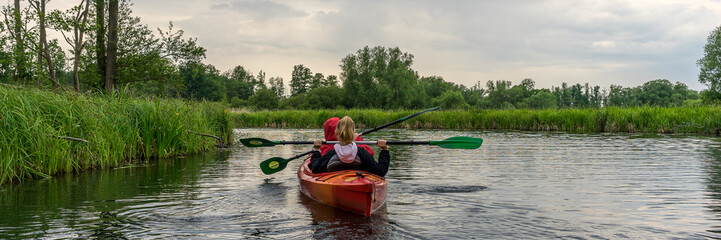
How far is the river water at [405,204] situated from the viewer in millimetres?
5312

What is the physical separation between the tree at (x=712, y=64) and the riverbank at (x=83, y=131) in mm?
62984

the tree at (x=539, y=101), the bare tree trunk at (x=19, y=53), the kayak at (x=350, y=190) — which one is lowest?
the kayak at (x=350, y=190)

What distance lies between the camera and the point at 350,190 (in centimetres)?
586

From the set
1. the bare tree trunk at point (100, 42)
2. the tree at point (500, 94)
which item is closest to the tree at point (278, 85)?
the tree at point (500, 94)

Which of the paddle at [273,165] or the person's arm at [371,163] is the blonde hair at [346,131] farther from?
the paddle at [273,165]

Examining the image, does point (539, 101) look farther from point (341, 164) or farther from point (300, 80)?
point (341, 164)

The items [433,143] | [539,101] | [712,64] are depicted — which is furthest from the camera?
[539,101]

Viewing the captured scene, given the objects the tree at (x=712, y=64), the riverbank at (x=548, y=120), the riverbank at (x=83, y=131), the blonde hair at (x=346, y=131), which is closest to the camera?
the blonde hair at (x=346, y=131)

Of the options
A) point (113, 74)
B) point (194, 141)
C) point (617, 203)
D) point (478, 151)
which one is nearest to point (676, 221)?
point (617, 203)

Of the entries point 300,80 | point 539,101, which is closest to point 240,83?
point 300,80

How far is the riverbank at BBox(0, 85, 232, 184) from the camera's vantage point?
7.78 metres

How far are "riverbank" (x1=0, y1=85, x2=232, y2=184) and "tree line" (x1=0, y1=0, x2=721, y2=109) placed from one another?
75cm

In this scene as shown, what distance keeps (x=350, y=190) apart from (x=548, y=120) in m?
21.6

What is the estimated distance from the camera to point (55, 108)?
891 cm
